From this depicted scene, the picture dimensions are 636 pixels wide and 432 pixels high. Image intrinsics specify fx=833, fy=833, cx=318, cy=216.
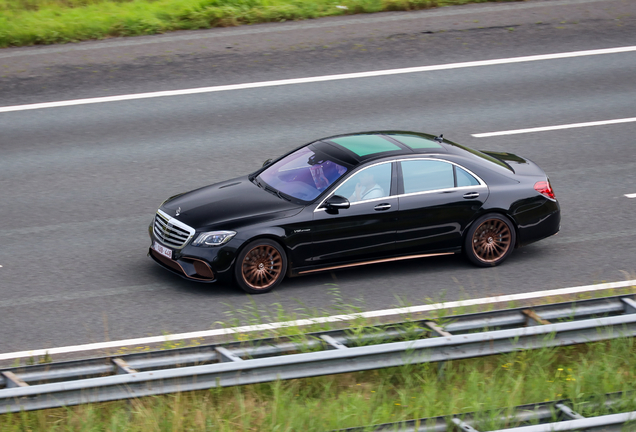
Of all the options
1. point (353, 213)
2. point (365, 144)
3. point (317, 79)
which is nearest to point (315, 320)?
point (353, 213)

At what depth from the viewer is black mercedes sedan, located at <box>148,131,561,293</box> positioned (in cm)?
885

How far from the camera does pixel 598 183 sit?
12047mm

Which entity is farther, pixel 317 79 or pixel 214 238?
pixel 317 79

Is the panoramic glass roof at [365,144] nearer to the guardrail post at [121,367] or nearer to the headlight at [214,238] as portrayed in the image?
the headlight at [214,238]

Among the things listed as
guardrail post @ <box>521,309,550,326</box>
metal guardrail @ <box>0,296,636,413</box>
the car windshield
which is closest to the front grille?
the car windshield

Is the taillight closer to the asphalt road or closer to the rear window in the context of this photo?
the asphalt road

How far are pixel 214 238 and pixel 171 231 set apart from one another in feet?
Result: 2.00

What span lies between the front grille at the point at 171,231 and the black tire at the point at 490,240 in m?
3.23

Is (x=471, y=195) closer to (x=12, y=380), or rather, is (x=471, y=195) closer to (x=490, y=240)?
(x=490, y=240)

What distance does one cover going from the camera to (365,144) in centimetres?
984

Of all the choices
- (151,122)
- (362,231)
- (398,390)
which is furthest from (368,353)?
(151,122)

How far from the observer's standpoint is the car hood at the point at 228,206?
29.2 feet

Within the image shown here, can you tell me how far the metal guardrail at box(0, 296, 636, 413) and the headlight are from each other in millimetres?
2127

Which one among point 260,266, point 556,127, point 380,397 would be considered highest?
point 556,127
